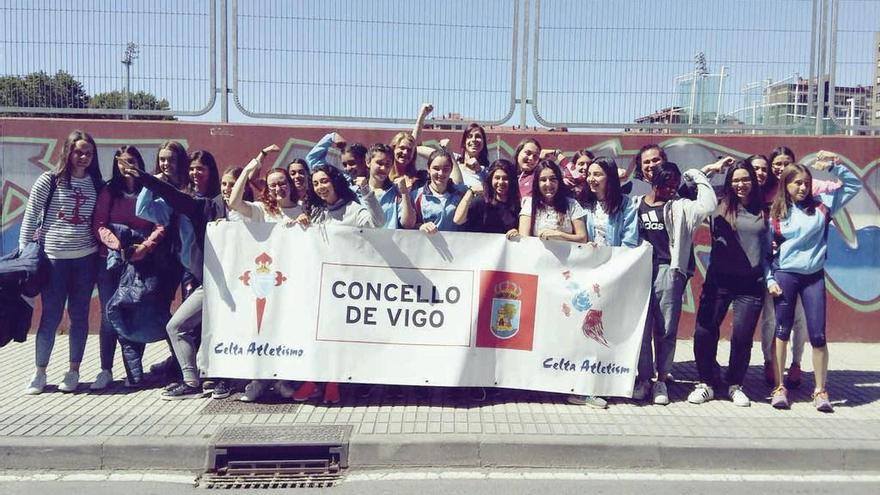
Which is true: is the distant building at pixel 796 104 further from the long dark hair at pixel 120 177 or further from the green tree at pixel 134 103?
the green tree at pixel 134 103

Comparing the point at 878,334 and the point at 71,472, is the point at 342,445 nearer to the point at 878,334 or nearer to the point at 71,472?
the point at 71,472

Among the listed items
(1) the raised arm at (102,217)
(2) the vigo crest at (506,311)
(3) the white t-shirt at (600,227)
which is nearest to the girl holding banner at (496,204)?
(2) the vigo crest at (506,311)

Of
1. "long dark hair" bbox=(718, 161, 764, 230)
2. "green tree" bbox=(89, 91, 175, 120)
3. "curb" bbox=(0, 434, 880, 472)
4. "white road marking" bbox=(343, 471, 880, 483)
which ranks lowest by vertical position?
"white road marking" bbox=(343, 471, 880, 483)

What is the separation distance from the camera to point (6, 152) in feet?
26.6

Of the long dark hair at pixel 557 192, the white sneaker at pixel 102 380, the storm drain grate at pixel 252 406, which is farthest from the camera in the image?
the white sneaker at pixel 102 380

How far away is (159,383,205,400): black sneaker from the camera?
5.82 m

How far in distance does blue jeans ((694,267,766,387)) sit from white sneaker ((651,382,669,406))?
421 mm

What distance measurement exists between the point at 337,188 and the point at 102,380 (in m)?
2.43

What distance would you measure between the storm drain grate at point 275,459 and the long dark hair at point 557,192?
2200 millimetres

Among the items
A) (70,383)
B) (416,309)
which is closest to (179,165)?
(70,383)

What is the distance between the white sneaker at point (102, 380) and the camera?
20.0 feet

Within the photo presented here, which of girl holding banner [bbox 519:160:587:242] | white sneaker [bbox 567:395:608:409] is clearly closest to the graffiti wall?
girl holding banner [bbox 519:160:587:242]

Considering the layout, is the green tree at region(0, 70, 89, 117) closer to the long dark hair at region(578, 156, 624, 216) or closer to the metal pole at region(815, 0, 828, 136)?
the long dark hair at region(578, 156, 624, 216)

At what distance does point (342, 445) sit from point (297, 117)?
4.18 m
